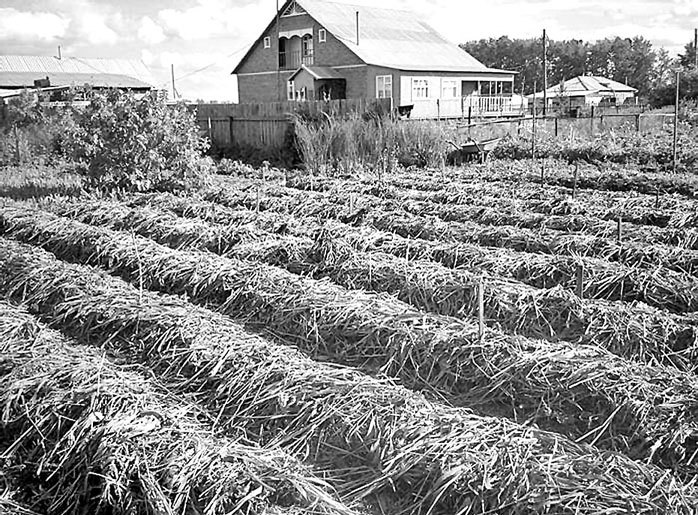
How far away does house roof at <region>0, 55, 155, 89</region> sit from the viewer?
39519 millimetres

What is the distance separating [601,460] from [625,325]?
149 cm

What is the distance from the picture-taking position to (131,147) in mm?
9969

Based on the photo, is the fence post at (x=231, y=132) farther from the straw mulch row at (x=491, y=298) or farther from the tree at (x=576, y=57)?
the tree at (x=576, y=57)

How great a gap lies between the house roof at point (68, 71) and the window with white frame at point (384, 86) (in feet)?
50.5

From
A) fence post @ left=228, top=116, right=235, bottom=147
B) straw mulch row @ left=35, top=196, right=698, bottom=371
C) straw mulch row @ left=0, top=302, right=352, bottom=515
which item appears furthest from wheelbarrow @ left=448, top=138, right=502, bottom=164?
straw mulch row @ left=0, top=302, right=352, bottom=515

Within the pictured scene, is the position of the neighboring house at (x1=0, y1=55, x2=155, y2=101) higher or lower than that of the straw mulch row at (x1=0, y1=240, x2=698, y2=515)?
higher

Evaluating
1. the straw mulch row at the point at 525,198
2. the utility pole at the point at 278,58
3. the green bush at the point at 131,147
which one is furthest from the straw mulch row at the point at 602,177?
the utility pole at the point at 278,58

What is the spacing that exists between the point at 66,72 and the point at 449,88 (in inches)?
1053

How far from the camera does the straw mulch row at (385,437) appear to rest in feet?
7.93

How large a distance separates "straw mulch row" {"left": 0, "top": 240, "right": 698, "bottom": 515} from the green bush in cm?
614

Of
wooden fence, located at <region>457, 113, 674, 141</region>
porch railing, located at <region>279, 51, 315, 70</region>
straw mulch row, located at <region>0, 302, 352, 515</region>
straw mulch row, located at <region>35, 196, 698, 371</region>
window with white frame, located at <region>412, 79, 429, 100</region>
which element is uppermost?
porch railing, located at <region>279, 51, 315, 70</region>

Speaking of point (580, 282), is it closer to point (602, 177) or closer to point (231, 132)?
point (602, 177)

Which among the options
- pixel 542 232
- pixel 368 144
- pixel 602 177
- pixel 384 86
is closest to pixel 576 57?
pixel 384 86

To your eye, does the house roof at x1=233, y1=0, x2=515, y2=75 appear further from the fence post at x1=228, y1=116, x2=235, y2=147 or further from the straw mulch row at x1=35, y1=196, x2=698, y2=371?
the straw mulch row at x1=35, y1=196, x2=698, y2=371
